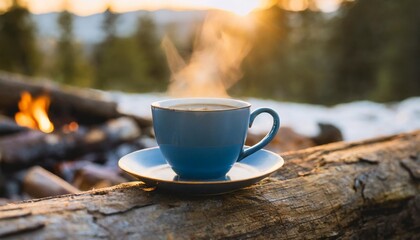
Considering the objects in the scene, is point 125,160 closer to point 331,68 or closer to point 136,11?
point 331,68

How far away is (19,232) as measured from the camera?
2.69 feet

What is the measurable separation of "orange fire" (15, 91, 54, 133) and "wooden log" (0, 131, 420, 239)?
2343mm

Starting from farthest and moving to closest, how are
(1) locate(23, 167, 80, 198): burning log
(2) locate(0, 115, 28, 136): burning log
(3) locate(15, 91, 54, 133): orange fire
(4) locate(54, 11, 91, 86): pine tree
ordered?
1. (4) locate(54, 11, 91, 86): pine tree
2. (3) locate(15, 91, 54, 133): orange fire
3. (2) locate(0, 115, 28, 136): burning log
4. (1) locate(23, 167, 80, 198): burning log

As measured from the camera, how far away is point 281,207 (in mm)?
1127

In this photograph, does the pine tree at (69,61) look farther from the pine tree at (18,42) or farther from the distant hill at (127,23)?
the pine tree at (18,42)

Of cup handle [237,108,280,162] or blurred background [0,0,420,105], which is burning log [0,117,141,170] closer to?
cup handle [237,108,280,162]

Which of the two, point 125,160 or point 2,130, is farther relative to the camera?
point 2,130

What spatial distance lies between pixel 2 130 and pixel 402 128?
3.17 m

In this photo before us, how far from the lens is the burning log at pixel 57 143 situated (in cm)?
275

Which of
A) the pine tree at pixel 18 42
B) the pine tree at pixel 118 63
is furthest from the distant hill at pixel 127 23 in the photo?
the pine tree at pixel 18 42

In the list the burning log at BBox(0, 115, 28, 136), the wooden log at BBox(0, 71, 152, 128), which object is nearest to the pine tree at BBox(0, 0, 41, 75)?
the wooden log at BBox(0, 71, 152, 128)

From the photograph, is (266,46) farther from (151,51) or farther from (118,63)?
(118,63)

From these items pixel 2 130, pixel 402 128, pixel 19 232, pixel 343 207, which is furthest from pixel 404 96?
pixel 19 232

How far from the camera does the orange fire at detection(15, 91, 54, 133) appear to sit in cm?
333
